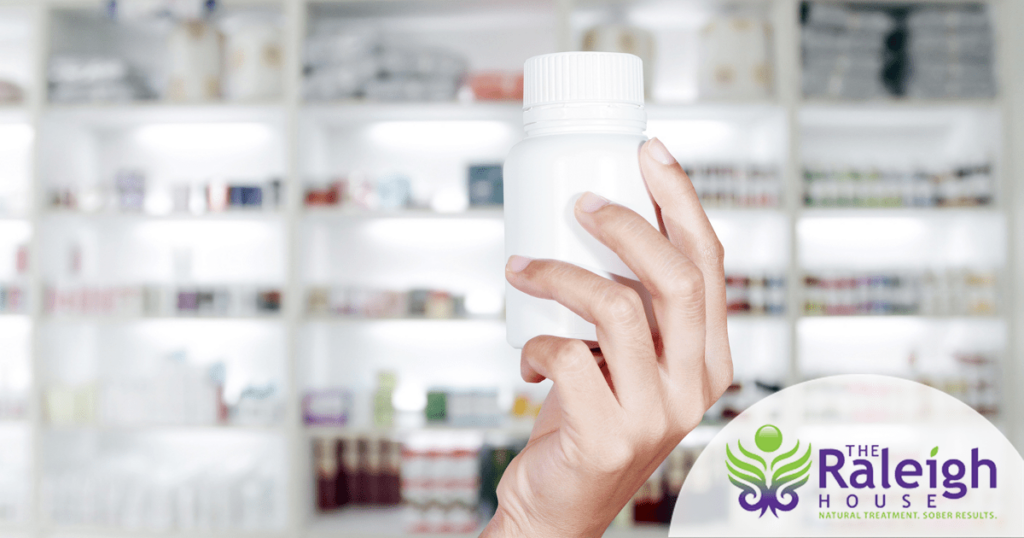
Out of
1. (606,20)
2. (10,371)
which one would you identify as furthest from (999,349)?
(10,371)

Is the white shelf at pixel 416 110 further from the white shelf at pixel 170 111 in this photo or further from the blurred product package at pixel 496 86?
the white shelf at pixel 170 111

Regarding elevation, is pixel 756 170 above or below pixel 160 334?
above

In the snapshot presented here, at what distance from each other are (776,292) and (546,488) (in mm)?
1810

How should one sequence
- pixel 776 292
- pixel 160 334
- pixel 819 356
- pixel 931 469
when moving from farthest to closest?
pixel 160 334 → pixel 819 356 → pixel 776 292 → pixel 931 469

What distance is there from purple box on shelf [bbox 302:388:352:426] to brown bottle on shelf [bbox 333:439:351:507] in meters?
0.13

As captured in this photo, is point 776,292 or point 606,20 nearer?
point 776,292

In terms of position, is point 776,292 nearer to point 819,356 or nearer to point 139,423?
point 819,356

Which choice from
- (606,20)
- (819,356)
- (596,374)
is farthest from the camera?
(819,356)

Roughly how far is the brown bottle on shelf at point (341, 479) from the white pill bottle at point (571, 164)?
1.98 m

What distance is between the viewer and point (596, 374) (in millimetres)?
376

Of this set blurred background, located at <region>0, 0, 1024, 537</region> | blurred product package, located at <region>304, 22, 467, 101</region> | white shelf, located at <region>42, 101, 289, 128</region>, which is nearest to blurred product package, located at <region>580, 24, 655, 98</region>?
blurred background, located at <region>0, 0, 1024, 537</region>

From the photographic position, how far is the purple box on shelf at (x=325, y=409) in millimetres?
2119

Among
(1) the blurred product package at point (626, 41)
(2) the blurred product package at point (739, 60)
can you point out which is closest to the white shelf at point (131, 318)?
(1) the blurred product package at point (626, 41)

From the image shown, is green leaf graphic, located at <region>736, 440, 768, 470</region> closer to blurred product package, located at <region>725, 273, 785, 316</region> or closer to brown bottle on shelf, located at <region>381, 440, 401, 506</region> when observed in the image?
blurred product package, located at <region>725, 273, 785, 316</region>
